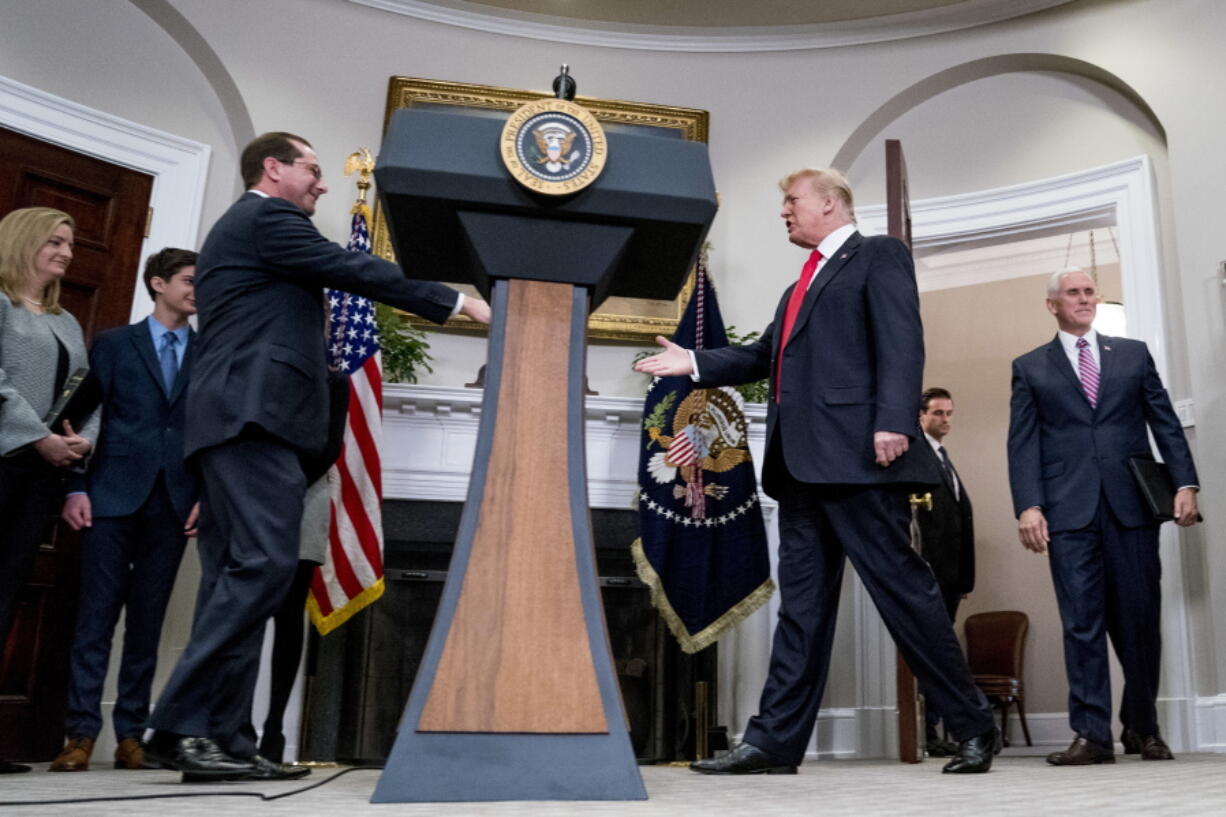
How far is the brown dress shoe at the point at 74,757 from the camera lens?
3.06 meters

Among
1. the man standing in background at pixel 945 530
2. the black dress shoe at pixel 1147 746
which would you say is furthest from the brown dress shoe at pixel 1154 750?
the man standing in background at pixel 945 530

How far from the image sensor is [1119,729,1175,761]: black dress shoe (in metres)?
3.54

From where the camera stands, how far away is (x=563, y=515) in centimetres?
189

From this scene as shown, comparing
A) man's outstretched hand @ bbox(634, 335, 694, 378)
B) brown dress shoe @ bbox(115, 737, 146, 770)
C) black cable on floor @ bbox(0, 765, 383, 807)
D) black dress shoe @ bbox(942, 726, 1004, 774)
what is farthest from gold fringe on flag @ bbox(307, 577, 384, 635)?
black dress shoe @ bbox(942, 726, 1004, 774)

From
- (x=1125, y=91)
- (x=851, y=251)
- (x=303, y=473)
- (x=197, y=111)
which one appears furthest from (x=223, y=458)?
(x=1125, y=91)

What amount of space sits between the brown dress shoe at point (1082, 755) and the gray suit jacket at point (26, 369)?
2960 mm

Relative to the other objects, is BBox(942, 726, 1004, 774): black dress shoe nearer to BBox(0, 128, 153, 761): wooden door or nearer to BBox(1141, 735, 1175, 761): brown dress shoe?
BBox(1141, 735, 1175, 761): brown dress shoe

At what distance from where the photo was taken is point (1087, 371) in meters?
3.83

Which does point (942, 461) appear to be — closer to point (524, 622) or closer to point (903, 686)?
point (903, 686)

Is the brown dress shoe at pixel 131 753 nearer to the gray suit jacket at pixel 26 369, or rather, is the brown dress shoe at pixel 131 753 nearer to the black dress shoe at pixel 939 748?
the gray suit jacket at pixel 26 369

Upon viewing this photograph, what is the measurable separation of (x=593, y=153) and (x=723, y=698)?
2.98m

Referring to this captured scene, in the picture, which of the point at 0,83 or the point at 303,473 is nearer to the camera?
the point at 303,473

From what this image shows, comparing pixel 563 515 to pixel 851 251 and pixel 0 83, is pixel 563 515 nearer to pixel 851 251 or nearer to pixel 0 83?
pixel 851 251

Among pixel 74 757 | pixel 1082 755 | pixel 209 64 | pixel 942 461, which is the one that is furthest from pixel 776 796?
pixel 209 64
